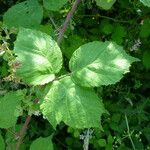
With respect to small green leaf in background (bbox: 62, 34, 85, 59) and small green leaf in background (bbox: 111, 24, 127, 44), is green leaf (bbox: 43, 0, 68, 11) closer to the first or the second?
small green leaf in background (bbox: 62, 34, 85, 59)

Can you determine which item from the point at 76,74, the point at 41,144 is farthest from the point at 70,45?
the point at 76,74

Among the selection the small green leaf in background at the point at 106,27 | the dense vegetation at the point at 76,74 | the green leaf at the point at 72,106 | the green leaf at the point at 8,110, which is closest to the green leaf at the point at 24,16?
the dense vegetation at the point at 76,74

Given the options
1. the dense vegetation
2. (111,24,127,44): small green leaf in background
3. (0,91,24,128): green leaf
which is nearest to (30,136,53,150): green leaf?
the dense vegetation

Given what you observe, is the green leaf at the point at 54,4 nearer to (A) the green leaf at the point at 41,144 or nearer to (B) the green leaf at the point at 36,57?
(B) the green leaf at the point at 36,57

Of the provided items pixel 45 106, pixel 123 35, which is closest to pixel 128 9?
pixel 123 35

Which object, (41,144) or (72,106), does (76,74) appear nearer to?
(72,106)
